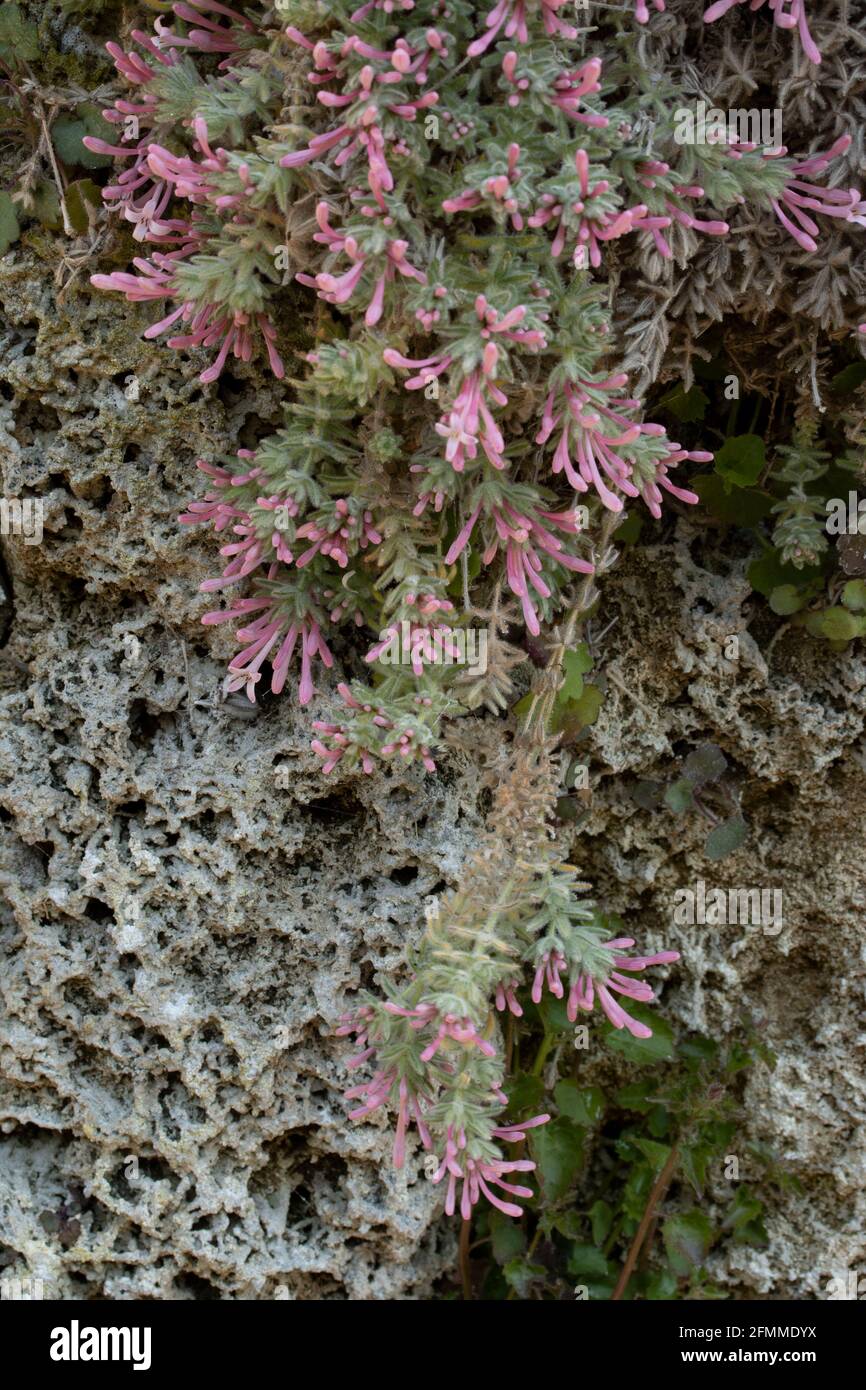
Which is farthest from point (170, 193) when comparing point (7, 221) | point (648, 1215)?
point (648, 1215)

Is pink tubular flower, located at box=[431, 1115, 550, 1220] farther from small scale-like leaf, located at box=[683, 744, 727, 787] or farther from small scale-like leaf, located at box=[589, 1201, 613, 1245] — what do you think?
small scale-like leaf, located at box=[683, 744, 727, 787]

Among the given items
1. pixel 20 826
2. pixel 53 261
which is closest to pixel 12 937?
pixel 20 826

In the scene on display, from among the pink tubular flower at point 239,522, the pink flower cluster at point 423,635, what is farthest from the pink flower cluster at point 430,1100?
the pink tubular flower at point 239,522

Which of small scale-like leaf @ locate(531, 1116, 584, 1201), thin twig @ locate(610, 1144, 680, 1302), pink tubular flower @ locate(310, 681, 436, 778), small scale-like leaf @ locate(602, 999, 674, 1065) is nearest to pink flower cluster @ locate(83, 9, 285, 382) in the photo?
pink tubular flower @ locate(310, 681, 436, 778)

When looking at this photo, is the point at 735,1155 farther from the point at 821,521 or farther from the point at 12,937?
the point at 12,937

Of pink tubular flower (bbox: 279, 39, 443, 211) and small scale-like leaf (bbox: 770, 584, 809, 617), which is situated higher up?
pink tubular flower (bbox: 279, 39, 443, 211)

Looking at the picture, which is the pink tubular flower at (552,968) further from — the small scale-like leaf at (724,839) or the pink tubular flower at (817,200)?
the pink tubular flower at (817,200)

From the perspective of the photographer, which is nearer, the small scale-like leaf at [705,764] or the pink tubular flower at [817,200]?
the pink tubular flower at [817,200]

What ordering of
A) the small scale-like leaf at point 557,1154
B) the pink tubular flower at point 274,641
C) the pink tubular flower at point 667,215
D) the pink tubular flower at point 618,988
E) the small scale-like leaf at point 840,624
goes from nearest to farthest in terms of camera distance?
the pink tubular flower at point 667,215
the pink tubular flower at point 618,988
the pink tubular flower at point 274,641
the small scale-like leaf at point 840,624
the small scale-like leaf at point 557,1154
